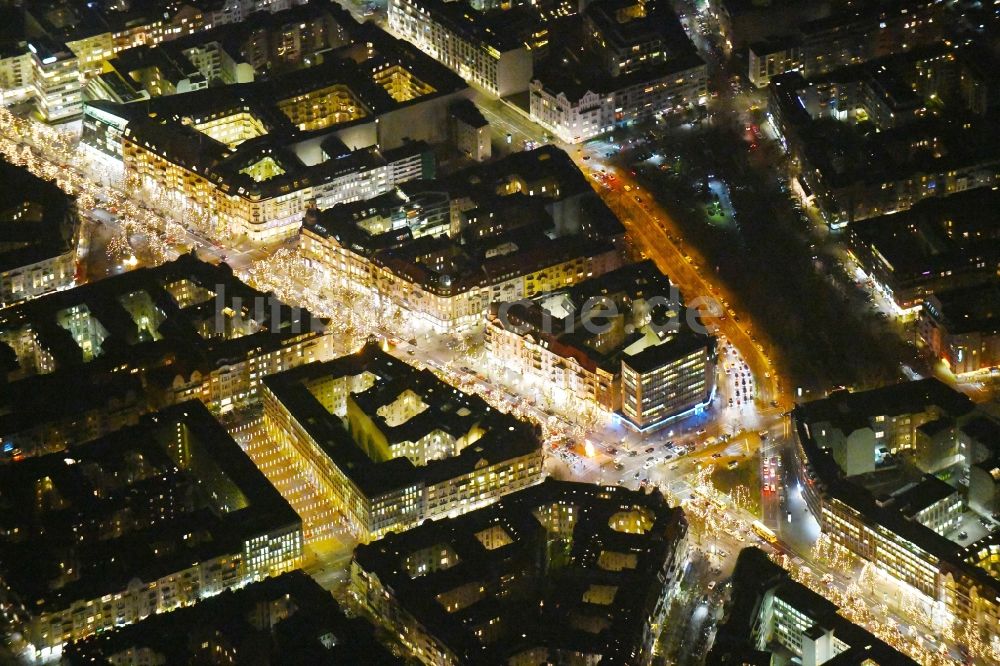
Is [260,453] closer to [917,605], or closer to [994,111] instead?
[917,605]

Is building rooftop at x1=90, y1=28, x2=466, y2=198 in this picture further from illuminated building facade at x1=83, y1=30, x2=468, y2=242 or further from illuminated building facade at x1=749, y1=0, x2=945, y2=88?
illuminated building facade at x1=749, y1=0, x2=945, y2=88

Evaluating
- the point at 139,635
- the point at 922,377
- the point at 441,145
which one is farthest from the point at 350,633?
the point at 441,145

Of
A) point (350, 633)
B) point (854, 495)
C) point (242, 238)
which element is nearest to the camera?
point (350, 633)

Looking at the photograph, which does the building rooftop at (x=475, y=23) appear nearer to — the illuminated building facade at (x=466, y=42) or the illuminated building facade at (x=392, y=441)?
the illuminated building facade at (x=466, y=42)

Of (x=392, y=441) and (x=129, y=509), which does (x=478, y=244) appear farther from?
(x=129, y=509)

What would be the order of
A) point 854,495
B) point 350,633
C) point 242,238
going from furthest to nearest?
point 242,238 < point 854,495 < point 350,633

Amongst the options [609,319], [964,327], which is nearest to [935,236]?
[964,327]
